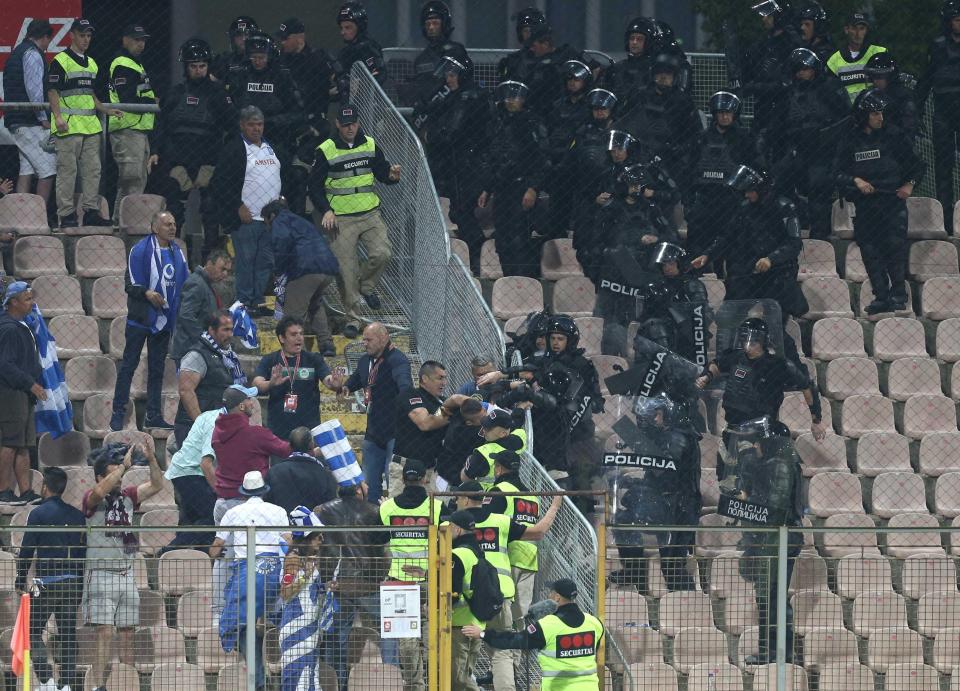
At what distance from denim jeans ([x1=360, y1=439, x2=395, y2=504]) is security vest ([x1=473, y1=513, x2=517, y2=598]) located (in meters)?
1.83

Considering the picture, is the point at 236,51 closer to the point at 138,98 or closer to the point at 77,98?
the point at 138,98

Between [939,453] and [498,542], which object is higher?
[498,542]

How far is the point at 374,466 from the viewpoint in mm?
14594

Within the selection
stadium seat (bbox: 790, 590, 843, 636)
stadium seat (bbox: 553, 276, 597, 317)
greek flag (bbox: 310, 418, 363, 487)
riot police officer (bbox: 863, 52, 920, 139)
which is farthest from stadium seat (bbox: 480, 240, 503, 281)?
stadium seat (bbox: 790, 590, 843, 636)

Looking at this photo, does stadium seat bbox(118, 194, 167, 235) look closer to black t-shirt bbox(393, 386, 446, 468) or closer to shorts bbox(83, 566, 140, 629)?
black t-shirt bbox(393, 386, 446, 468)

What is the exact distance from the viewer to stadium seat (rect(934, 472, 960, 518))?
633 inches

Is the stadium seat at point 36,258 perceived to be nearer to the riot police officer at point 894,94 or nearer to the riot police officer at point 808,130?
the riot police officer at point 808,130

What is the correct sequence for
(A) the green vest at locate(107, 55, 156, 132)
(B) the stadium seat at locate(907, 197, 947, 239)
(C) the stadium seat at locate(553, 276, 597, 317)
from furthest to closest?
(B) the stadium seat at locate(907, 197, 947, 239)
(A) the green vest at locate(107, 55, 156, 132)
(C) the stadium seat at locate(553, 276, 597, 317)

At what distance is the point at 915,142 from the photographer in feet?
60.8

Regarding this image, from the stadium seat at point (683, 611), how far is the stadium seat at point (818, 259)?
5.03m

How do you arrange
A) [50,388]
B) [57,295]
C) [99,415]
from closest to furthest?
[50,388] < [99,415] < [57,295]

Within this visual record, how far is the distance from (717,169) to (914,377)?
222 centimetres

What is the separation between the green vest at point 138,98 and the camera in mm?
17391

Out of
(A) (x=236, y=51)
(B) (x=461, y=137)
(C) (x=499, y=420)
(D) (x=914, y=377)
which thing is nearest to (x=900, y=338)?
(D) (x=914, y=377)
